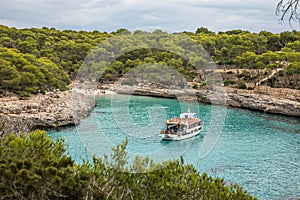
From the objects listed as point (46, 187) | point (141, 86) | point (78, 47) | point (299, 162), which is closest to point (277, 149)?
point (299, 162)

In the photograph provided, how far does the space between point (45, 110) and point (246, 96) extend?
19.4 meters

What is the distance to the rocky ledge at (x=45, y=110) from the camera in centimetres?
2570

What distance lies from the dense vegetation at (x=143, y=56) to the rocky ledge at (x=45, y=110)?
2376mm

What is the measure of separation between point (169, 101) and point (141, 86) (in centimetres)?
622

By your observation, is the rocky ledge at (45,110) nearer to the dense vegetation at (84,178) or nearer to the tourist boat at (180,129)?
the tourist boat at (180,129)

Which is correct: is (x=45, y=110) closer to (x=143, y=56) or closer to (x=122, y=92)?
(x=122, y=92)

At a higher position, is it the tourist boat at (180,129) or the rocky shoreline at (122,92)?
the rocky shoreline at (122,92)

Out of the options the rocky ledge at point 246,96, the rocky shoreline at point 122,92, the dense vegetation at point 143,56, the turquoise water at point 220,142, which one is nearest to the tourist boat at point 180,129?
the turquoise water at point 220,142

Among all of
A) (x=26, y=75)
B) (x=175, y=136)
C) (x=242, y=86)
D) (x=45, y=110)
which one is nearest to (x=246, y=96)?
(x=242, y=86)

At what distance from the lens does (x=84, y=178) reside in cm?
631

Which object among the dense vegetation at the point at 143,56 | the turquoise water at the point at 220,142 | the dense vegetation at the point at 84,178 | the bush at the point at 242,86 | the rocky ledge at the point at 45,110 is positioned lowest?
the turquoise water at the point at 220,142

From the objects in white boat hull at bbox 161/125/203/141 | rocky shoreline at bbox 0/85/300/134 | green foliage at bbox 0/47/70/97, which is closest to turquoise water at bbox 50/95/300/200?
white boat hull at bbox 161/125/203/141

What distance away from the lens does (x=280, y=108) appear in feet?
107

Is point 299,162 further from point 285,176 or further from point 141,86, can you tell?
point 141,86
